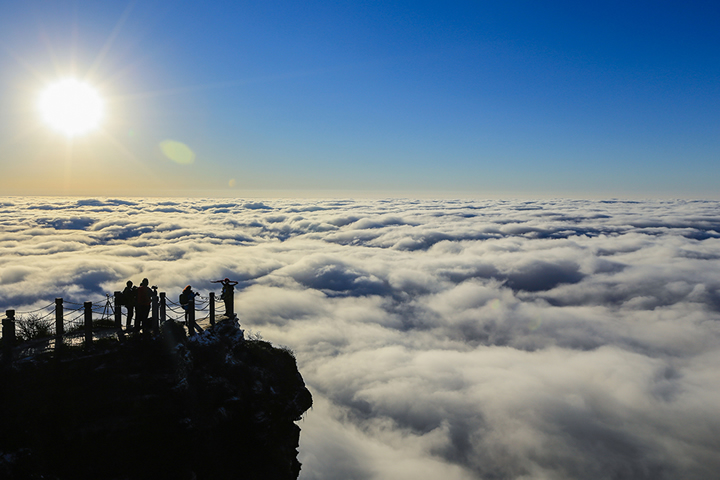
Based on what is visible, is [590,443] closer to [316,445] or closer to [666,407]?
[666,407]

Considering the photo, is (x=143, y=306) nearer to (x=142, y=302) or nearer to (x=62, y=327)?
(x=142, y=302)

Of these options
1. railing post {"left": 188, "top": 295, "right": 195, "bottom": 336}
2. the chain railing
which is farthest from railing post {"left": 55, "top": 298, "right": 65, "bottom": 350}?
railing post {"left": 188, "top": 295, "right": 195, "bottom": 336}

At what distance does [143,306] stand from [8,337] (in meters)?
3.69

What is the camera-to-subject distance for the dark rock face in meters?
9.34

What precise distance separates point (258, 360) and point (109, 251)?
16622 centimetres

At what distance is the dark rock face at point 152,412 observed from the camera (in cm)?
934

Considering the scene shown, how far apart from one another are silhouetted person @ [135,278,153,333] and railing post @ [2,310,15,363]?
133 inches

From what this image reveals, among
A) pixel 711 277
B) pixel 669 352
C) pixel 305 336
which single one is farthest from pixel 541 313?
pixel 305 336

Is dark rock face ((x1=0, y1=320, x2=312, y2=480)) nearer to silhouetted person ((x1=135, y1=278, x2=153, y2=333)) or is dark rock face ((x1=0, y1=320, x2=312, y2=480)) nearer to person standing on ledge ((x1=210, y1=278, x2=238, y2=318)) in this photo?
silhouetted person ((x1=135, y1=278, x2=153, y2=333))

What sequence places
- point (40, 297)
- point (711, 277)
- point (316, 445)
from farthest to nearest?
point (711, 277) < point (316, 445) < point (40, 297)

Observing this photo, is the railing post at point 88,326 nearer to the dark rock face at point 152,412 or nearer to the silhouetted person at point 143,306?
the dark rock face at point 152,412

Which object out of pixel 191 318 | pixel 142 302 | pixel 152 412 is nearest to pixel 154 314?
pixel 142 302

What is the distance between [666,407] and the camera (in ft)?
326

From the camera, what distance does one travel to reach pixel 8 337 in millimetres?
10375
